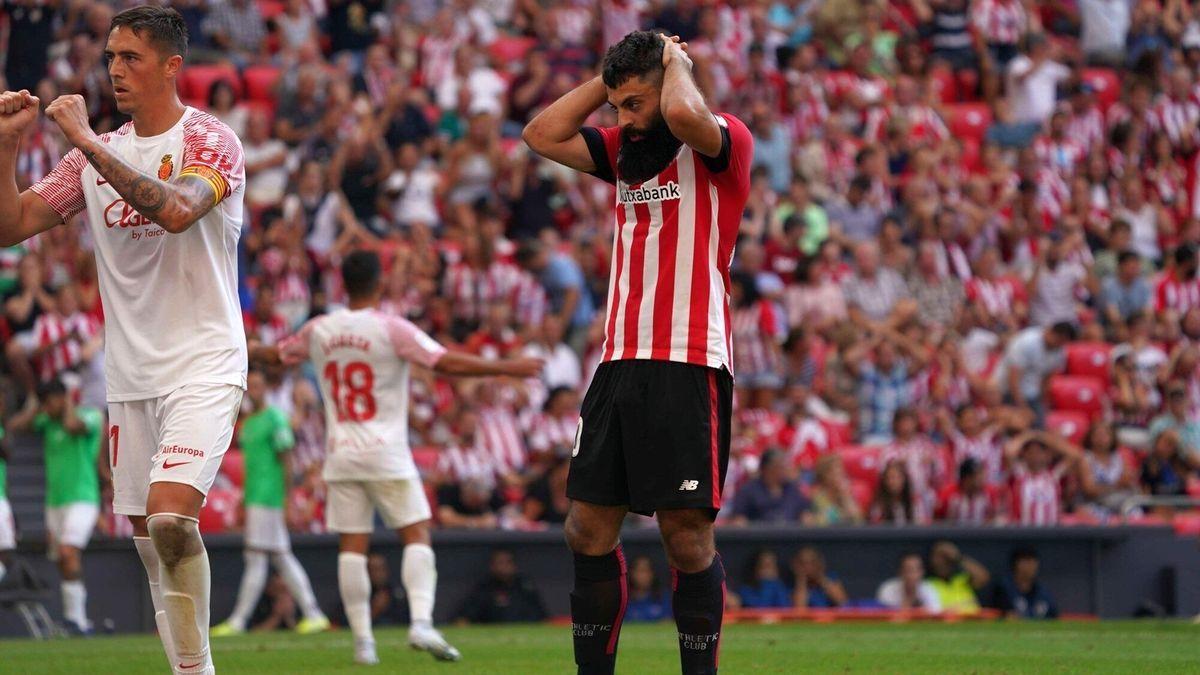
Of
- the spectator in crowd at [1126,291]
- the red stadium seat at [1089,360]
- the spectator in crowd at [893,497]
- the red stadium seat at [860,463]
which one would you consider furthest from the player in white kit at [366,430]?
the spectator in crowd at [1126,291]

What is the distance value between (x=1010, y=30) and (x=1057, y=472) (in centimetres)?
897

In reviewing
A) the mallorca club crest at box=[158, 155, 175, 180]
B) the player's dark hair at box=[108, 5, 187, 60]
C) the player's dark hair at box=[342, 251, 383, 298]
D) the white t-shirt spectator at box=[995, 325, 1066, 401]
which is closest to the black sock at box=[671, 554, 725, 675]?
the mallorca club crest at box=[158, 155, 175, 180]

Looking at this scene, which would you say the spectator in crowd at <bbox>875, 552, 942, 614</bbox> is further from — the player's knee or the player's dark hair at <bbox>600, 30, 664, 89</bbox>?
the player's knee

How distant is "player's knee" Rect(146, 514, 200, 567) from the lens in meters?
6.90

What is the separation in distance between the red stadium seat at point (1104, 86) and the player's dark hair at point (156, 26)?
64.5 ft

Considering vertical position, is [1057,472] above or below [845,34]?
below

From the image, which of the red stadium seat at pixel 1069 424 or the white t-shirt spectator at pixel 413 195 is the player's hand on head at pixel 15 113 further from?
the red stadium seat at pixel 1069 424

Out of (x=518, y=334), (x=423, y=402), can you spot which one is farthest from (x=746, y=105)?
(x=423, y=402)

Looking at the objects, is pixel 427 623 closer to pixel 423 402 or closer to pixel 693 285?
pixel 693 285

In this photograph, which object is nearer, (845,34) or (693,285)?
(693,285)

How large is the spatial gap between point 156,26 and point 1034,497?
12720mm

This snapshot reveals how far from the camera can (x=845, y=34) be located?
24750 millimetres

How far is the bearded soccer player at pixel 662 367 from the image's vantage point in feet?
22.5

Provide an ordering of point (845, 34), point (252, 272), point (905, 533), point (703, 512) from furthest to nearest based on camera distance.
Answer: point (845, 34), point (252, 272), point (905, 533), point (703, 512)
